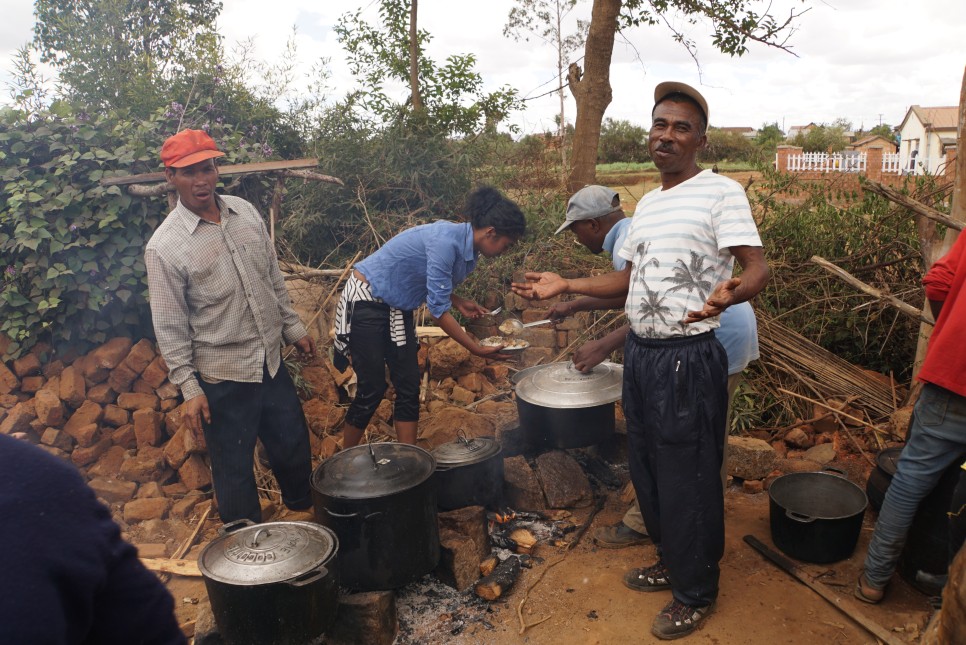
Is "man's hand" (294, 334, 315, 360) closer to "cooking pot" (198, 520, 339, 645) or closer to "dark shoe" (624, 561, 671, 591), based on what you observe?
"cooking pot" (198, 520, 339, 645)

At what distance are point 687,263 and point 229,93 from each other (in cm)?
663

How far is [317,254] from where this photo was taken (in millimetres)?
7695

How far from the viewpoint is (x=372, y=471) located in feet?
11.0

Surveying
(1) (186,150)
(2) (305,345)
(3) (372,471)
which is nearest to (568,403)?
(3) (372,471)

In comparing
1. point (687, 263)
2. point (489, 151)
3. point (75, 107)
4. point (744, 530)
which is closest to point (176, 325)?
point (687, 263)

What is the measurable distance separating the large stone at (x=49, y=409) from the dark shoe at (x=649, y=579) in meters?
4.50

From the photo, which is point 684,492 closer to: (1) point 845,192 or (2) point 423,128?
(1) point 845,192

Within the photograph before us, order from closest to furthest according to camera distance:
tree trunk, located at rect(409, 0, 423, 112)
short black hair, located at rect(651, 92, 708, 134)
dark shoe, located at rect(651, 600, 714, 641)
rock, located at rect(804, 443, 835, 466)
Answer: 1. short black hair, located at rect(651, 92, 708, 134)
2. dark shoe, located at rect(651, 600, 714, 641)
3. rock, located at rect(804, 443, 835, 466)
4. tree trunk, located at rect(409, 0, 423, 112)

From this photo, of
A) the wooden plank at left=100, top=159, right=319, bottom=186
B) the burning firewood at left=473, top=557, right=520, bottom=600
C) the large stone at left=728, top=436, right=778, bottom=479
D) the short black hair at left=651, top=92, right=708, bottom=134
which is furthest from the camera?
the wooden plank at left=100, top=159, right=319, bottom=186

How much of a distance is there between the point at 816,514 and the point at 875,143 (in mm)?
43324

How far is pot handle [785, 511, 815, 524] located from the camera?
11.7 ft

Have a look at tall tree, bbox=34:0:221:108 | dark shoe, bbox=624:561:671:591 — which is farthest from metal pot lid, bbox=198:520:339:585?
tall tree, bbox=34:0:221:108

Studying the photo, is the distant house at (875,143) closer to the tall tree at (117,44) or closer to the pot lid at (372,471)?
the tall tree at (117,44)

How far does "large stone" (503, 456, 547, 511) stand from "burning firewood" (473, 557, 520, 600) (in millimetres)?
733
